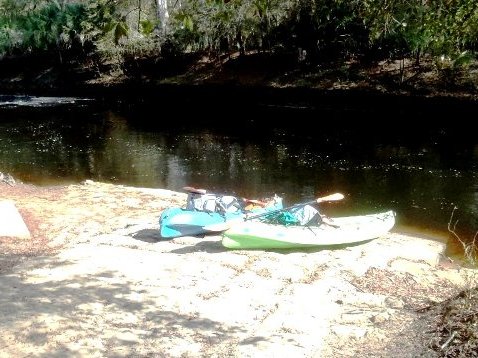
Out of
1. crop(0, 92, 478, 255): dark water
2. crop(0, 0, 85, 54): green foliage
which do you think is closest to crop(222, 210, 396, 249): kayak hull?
crop(0, 92, 478, 255): dark water

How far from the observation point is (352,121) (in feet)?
70.0

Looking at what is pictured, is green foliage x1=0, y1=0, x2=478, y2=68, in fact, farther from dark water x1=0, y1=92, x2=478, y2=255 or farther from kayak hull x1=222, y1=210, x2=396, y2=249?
kayak hull x1=222, y1=210, x2=396, y2=249

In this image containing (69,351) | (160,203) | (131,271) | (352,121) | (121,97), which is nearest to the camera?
(69,351)

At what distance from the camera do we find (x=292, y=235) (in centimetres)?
800

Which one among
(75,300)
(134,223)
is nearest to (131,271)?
(75,300)

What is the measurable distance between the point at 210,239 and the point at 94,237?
1.78 meters

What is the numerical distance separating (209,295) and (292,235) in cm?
239

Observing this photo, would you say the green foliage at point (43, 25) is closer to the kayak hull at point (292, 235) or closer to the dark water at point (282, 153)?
the dark water at point (282, 153)

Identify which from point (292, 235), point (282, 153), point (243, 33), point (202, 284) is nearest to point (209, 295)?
point (202, 284)

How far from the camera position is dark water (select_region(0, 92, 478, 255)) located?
1200 centimetres

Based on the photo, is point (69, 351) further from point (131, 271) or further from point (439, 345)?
point (439, 345)

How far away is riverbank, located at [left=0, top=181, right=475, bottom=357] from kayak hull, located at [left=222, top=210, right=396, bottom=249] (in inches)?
6.1

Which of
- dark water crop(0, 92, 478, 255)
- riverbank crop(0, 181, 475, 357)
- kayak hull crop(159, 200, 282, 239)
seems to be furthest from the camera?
dark water crop(0, 92, 478, 255)

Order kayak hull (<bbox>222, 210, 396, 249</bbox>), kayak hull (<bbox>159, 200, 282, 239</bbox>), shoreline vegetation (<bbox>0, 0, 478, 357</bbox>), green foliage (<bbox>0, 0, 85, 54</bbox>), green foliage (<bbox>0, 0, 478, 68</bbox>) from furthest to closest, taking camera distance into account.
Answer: green foliage (<bbox>0, 0, 85, 54</bbox>), green foliage (<bbox>0, 0, 478, 68</bbox>), kayak hull (<bbox>159, 200, 282, 239</bbox>), kayak hull (<bbox>222, 210, 396, 249</bbox>), shoreline vegetation (<bbox>0, 0, 478, 357</bbox>)
